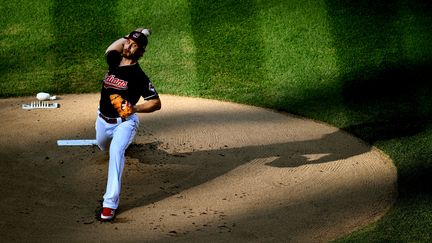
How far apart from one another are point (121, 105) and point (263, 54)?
5598mm

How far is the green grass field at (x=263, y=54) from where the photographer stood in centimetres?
1188

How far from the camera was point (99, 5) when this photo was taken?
571 inches

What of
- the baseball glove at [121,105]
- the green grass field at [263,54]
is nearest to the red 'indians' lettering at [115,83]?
the baseball glove at [121,105]

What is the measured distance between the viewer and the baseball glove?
807 centimetres

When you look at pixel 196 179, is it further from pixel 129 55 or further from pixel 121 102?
pixel 129 55

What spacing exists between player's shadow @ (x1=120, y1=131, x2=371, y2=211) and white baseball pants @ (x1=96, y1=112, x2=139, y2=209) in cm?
58

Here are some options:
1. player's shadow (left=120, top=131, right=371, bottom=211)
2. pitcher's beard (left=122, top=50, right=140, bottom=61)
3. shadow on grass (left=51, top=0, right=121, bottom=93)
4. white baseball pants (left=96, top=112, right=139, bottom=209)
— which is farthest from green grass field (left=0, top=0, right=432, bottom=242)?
pitcher's beard (left=122, top=50, right=140, bottom=61)

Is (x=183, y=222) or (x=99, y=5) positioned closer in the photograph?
(x=183, y=222)

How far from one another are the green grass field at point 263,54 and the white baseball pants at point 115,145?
3.51 metres

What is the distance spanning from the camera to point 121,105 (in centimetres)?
809

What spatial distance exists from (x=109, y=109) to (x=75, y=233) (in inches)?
60.4

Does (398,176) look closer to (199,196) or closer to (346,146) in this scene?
(346,146)

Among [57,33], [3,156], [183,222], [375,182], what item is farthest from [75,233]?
[57,33]

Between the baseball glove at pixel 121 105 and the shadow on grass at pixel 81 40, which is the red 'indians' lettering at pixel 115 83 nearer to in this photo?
the baseball glove at pixel 121 105
